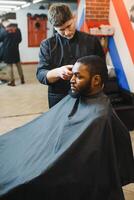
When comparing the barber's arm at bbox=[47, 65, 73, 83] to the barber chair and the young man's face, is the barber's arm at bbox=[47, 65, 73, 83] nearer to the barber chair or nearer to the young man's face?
the young man's face

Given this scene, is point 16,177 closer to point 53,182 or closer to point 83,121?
point 53,182

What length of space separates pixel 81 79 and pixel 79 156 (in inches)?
15.1

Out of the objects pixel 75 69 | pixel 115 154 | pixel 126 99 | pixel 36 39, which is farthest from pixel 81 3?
pixel 36 39

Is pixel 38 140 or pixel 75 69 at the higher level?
pixel 75 69

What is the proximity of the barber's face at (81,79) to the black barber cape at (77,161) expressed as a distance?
84 millimetres

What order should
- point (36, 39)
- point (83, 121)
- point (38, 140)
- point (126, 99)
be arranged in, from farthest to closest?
1. point (36, 39)
2. point (126, 99)
3. point (38, 140)
4. point (83, 121)

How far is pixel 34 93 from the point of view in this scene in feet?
16.6

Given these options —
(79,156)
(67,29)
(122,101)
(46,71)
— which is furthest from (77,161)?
(122,101)

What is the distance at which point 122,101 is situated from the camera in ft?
11.9

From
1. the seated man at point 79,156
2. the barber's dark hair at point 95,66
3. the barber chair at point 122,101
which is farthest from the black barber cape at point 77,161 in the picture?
the barber chair at point 122,101

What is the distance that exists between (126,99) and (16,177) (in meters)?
2.52

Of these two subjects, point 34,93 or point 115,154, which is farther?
point 34,93

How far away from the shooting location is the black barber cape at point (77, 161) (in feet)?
4.22

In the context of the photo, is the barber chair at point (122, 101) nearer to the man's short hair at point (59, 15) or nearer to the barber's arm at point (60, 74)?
the barber's arm at point (60, 74)
